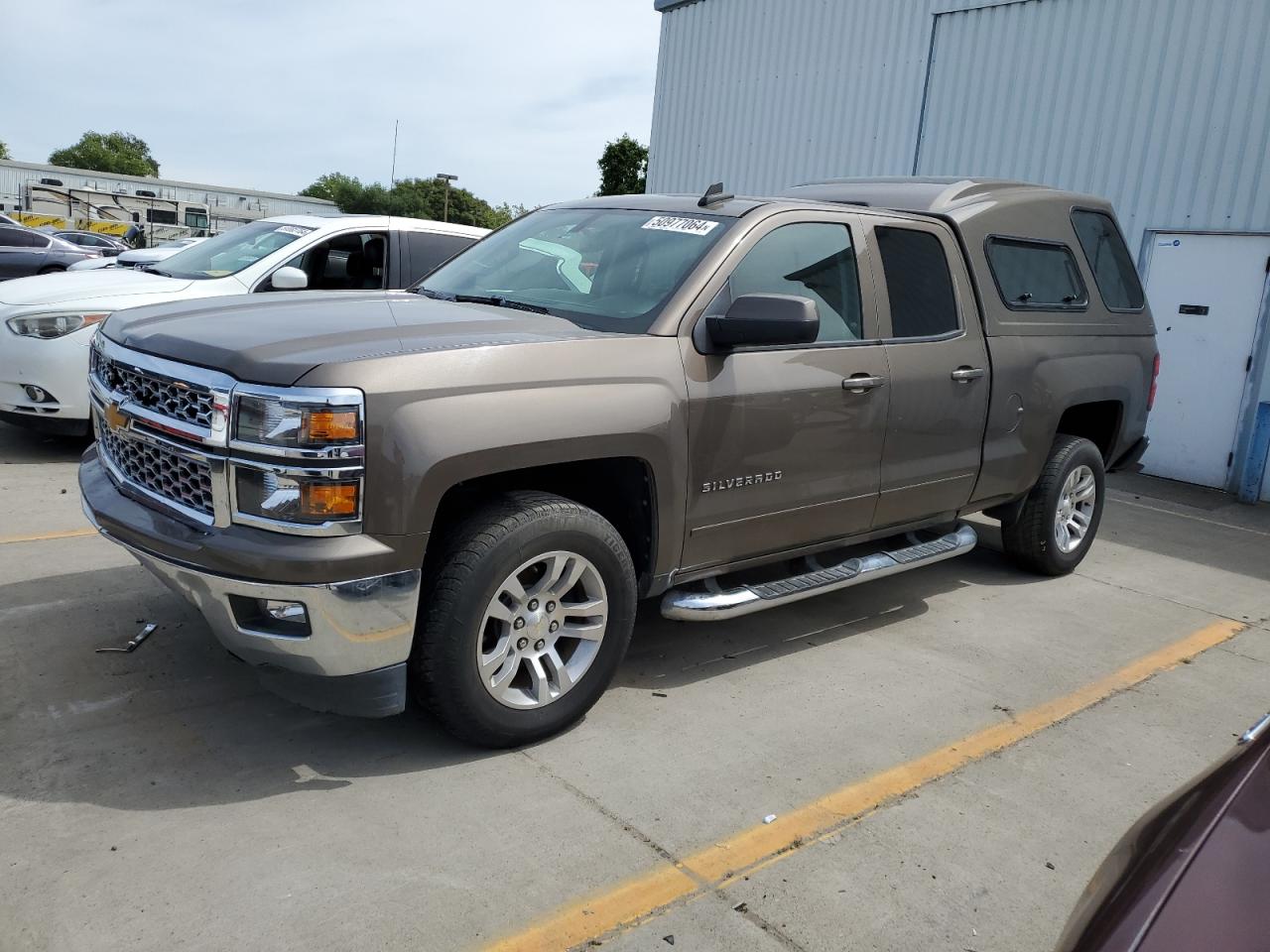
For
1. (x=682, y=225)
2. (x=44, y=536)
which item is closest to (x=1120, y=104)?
(x=682, y=225)

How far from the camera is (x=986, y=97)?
38.2 feet

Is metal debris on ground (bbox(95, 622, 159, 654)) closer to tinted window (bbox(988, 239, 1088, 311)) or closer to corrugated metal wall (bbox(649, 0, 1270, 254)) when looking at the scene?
tinted window (bbox(988, 239, 1088, 311))

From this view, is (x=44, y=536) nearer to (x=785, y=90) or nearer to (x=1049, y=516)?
(x=1049, y=516)

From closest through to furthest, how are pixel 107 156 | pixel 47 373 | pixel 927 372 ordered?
1. pixel 927 372
2. pixel 47 373
3. pixel 107 156

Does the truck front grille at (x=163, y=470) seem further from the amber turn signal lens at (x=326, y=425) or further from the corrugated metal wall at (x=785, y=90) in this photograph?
the corrugated metal wall at (x=785, y=90)

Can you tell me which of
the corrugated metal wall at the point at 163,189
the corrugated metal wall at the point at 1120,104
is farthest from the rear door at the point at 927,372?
the corrugated metal wall at the point at 163,189

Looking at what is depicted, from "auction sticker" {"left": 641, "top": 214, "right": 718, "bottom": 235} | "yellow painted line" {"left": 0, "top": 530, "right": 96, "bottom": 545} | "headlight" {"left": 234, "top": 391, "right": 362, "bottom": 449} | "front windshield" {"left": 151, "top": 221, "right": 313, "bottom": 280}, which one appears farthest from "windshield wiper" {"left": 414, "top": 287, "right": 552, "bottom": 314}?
"front windshield" {"left": 151, "top": 221, "right": 313, "bottom": 280}

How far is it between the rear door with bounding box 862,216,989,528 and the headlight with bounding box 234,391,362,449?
244 centimetres

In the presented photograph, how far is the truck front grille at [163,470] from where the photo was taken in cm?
318

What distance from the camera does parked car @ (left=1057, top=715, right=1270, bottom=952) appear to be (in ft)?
5.07

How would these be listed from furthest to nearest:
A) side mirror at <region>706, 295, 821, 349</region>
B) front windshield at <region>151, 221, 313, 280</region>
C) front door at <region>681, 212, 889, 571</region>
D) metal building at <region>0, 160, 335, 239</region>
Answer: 1. metal building at <region>0, 160, 335, 239</region>
2. front windshield at <region>151, 221, 313, 280</region>
3. front door at <region>681, 212, 889, 571</region>
4. side mirror at <region>706, 295, 821, 349</region>

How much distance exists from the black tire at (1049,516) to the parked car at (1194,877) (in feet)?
12.8

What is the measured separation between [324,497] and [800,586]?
2.09 m

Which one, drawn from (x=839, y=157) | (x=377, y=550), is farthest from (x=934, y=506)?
(x=839, y=157)
